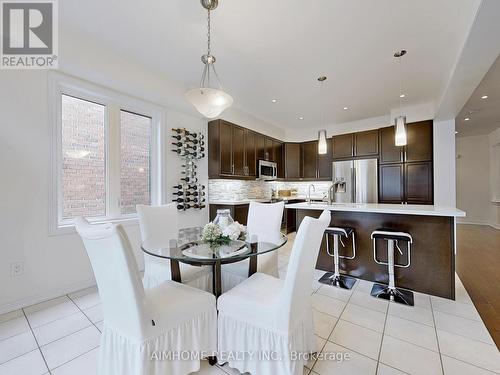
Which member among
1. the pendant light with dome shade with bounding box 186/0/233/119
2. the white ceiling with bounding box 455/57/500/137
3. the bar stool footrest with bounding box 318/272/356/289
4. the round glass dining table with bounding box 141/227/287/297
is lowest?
the bar stool footrest with bounding box 318/272/356/289

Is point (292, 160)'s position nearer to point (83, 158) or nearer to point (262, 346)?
point (83, 158)

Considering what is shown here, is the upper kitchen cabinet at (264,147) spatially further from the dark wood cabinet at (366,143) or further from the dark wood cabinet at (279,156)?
the dark wood cabinet at (366,143)

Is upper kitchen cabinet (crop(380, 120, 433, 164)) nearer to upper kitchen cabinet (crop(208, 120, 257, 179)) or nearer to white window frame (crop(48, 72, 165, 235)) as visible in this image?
upper kitchen cabinet (crop(208, 120, 257, 179))

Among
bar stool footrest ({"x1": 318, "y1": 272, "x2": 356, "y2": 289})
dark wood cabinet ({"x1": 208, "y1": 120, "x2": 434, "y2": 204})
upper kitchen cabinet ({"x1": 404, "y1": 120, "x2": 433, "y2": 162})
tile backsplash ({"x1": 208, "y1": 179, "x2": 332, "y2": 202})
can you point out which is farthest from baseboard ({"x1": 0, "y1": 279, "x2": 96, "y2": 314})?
upper kitchen cabinet ({"x1": 404, "y1": 120, "x2": 433, "y2": 162})

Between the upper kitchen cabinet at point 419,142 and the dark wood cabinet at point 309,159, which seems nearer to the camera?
the upper kitchen cabinet at point 419,142

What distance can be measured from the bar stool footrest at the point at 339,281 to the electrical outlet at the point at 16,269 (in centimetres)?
336

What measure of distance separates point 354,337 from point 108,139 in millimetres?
3669

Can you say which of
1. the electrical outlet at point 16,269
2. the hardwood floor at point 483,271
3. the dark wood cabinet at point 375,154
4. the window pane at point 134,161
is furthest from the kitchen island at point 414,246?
the electrical outlet at point 16,269

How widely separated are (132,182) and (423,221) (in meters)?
3.96

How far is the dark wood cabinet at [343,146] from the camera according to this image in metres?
5.25

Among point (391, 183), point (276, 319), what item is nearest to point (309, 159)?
point (391, 183)

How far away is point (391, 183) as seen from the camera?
4.70m

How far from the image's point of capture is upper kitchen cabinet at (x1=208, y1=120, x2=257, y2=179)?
14.0 ft

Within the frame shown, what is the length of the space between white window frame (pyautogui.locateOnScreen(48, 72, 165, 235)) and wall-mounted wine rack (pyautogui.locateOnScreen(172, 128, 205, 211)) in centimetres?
30
